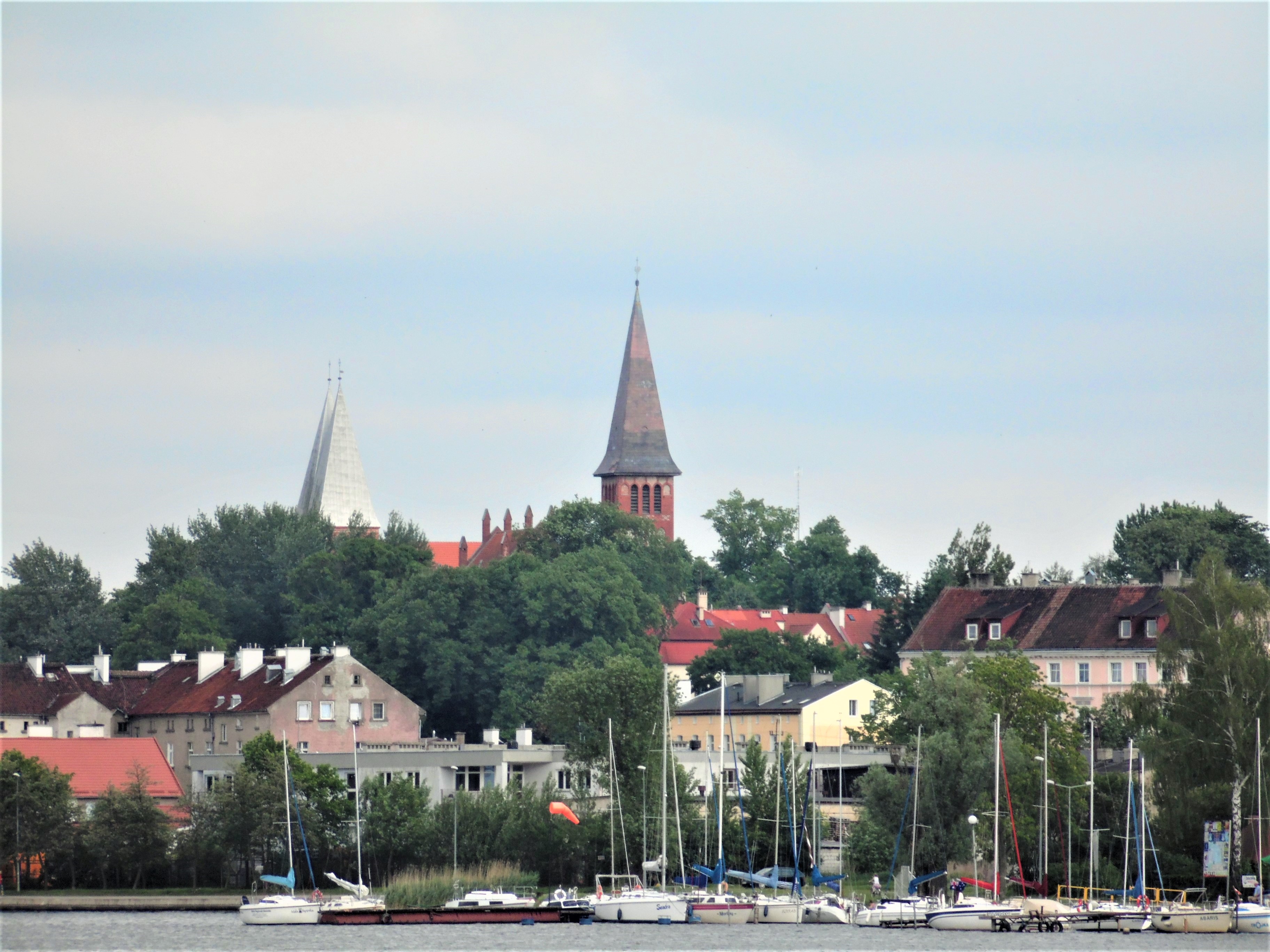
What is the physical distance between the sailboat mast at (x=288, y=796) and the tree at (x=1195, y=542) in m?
65.0

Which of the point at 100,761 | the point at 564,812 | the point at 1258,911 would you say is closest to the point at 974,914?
the point at 1258,911

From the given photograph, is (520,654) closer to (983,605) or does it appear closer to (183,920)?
(983,605)

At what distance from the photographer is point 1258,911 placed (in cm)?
7244

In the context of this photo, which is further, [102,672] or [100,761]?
[102,672]

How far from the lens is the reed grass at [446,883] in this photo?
84.2 m

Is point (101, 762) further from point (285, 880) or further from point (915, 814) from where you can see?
point (915, 814)

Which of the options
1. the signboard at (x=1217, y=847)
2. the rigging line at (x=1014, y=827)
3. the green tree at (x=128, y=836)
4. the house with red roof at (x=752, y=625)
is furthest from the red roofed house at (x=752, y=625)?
the signboard at (x=1217, y=847)

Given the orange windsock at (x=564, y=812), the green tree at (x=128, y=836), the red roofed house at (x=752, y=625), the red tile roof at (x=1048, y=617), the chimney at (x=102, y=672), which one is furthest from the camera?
the red roofed house at (x=752, y=625)

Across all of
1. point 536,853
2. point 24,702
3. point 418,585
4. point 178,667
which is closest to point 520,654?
point 418,585

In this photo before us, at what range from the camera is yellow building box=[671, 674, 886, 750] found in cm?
11112

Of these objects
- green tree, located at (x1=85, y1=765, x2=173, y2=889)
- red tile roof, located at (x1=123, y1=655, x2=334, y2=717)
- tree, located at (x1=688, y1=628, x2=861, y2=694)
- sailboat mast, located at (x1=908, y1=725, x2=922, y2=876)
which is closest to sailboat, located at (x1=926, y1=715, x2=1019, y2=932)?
sailboat mast, located at (x1=908, y1=725, x2=922, y2=876)

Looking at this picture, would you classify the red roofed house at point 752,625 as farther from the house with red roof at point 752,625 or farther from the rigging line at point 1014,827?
the rigging line at point 1014,827

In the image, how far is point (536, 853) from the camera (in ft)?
292

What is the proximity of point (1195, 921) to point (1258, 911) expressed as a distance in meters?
1.97
